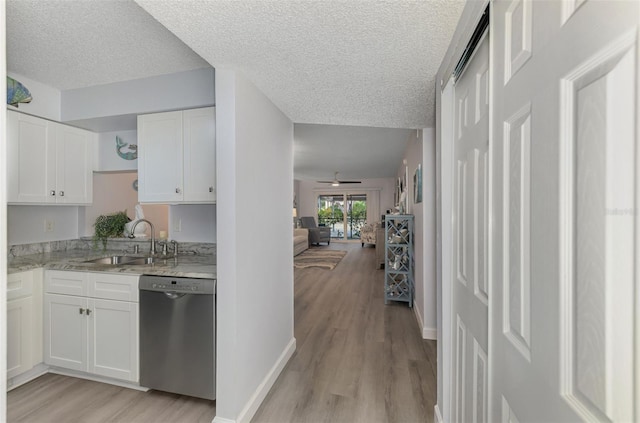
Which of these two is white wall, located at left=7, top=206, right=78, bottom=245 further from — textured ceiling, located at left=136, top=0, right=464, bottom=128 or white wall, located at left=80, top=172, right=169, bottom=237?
textured ceiling, located at left=136, top=0, right=464, bottom=128

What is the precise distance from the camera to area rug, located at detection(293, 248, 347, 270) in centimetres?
649

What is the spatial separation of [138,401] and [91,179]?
2137mm

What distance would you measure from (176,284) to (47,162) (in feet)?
5.81

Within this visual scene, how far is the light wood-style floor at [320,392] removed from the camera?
6.10 feet

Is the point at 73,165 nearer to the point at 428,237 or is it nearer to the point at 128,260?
the point at 128,260

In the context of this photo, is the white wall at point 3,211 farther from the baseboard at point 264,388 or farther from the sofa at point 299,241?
the sofa at point 299,241

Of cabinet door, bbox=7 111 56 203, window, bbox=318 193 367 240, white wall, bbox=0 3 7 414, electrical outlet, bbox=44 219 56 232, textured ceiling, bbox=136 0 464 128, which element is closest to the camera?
white wall, bbox=0 3 7 414

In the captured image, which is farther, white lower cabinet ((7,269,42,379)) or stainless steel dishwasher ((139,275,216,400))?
white lower cabinet ((7,269,42,379))

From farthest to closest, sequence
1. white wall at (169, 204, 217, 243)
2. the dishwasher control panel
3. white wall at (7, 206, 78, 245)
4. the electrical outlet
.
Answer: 1. the electrical outlet
2. white wall at (169, 204, 217, 243)
3. white wall at (7, 206, 78, 245)
4. the dishwasher control panel

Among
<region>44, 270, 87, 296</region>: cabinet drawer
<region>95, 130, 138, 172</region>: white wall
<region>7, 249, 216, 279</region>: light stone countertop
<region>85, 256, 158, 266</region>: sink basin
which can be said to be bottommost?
<region>44, 270, 87, 296</region>: cabinet drawer

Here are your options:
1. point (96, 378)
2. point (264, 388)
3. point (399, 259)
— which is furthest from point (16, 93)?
point (399, 259)

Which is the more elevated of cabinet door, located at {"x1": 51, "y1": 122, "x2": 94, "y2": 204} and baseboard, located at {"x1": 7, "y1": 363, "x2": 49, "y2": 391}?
cabinet door, located at {"x1": 51, "y1": 122, "x2": 94, "y2": 204}

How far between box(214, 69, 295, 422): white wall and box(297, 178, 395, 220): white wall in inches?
338

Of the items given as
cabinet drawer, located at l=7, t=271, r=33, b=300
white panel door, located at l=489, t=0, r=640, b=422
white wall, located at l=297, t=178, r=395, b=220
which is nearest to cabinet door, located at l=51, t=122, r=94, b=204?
cabinet drawer, located at l=7, t=271, r=33, b=300
